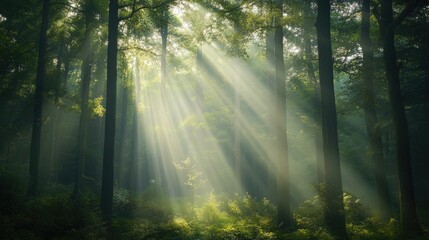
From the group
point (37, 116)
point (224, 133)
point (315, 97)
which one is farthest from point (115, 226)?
point (224, 133)

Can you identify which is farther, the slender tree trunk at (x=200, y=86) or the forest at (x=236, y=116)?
the slender tree trunk at (x=200, y=86)

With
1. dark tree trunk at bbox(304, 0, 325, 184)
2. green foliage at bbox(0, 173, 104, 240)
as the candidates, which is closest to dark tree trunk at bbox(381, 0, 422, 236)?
dark tree trunk at bbox(304, 0, 325, 184)

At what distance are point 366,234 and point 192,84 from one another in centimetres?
2122

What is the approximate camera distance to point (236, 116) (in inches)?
907

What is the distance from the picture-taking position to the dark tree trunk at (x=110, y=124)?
12.5m

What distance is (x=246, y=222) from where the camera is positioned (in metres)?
12.8

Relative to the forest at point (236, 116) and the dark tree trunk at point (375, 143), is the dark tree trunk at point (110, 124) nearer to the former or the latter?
the forest at point (236, 116)

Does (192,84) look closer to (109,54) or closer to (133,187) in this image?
(133,187)

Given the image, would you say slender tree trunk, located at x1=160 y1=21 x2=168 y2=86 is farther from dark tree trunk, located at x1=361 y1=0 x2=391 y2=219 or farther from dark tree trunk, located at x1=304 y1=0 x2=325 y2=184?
dark tree trunk, located at x1=361 y1=0 x2=391 y2=219

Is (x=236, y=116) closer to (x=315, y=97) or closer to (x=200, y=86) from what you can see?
(x=200, y=86)

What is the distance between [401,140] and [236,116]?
12.4 m

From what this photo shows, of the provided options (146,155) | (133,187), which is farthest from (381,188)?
(146,155)

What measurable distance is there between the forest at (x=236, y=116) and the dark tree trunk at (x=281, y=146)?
5 centimetres

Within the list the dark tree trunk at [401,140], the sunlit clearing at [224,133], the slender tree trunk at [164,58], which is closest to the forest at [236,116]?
the dark tree trunk at [401,140]
